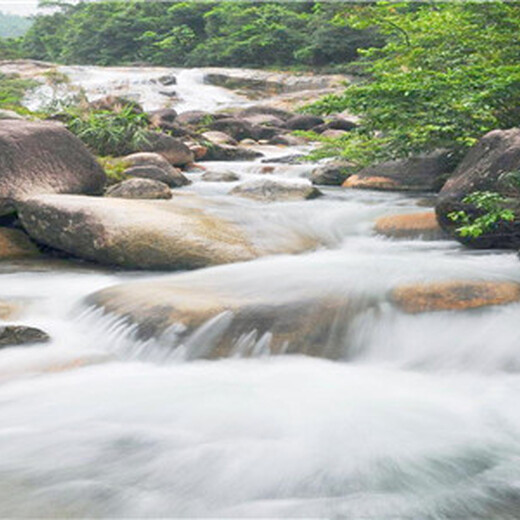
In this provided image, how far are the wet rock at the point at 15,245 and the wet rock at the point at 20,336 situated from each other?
6.94 feet

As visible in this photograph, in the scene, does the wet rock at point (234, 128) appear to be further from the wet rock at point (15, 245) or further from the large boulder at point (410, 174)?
the wet rock at point (15, 245)

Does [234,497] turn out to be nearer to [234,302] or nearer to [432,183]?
[234,302]

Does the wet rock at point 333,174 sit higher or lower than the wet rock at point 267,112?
lower

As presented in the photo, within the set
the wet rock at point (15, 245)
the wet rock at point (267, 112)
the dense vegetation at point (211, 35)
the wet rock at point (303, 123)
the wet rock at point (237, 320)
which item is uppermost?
the dense vegetation at point (211, 35)

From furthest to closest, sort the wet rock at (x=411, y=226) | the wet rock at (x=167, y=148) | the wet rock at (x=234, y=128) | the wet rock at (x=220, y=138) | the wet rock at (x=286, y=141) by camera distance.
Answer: the wet rock at (x=234, y=128) < the wet rock at (x=286, y=141) < the wet rock at (x=220, y=138) < the wet rock at (x=167, y=148) < the wet rock at (x=411, y=226)

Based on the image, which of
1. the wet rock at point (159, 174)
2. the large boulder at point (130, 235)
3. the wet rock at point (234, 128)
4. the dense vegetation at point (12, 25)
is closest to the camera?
the large boulder at point (130, 235)

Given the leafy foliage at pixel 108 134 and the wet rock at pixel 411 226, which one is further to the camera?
the leafy foliage at pixel 108 134

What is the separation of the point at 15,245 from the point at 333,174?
557cm

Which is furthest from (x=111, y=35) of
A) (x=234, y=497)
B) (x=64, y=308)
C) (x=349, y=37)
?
(x=234, y=497)

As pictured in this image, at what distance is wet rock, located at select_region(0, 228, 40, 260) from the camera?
5621 mm

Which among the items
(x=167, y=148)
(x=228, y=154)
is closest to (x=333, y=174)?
(x=167, y=148)

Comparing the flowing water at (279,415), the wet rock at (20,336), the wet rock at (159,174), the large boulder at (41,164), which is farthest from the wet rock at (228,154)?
the wet rock at (20,336)

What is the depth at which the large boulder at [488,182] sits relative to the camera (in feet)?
15.8

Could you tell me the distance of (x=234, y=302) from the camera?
3883mm
